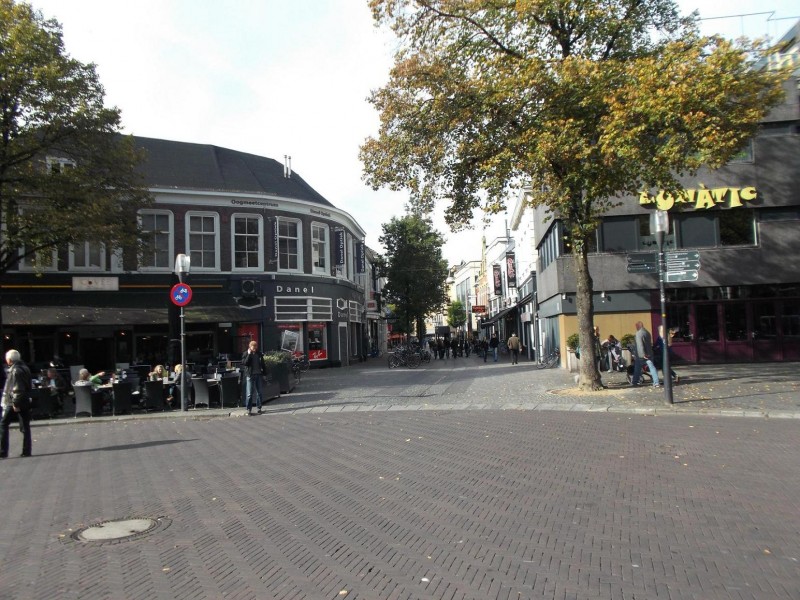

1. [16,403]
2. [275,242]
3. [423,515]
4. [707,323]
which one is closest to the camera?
[423,515]

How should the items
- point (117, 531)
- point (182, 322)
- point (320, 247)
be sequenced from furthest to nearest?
point (320, 247)
point (182, 322)
point (117, 531)

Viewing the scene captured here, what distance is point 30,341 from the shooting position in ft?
96.7

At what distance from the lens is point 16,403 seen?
1059cm

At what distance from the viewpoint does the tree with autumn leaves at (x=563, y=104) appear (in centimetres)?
1343

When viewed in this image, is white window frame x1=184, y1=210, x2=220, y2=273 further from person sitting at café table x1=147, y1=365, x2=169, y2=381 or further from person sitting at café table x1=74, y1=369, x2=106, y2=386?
person sitting at café table x1=74, y1=369, x2=106, y2=386

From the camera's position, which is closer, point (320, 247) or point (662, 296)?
point (662, 296)

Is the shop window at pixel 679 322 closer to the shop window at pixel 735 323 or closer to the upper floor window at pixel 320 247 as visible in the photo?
the shop window at pixel 735 323

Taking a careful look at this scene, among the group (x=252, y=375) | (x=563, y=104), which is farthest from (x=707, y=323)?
(x=252, y=375)

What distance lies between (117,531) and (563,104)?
1274cm

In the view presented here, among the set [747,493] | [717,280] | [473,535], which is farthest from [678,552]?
[717,280]

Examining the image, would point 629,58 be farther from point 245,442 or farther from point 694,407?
point 245,442

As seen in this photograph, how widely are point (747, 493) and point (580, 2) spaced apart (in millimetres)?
11995

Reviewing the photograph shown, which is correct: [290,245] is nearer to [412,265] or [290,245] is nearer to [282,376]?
[282,376]

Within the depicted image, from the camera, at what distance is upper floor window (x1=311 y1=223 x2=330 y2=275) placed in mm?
36750
